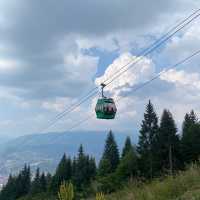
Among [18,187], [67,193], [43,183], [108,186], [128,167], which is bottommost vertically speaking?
[18,187]

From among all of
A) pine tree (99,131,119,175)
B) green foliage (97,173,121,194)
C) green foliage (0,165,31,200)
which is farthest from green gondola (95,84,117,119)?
green foliage (0,165,31,200)

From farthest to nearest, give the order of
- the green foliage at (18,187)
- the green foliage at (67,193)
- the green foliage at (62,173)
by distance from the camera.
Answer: the green foliage at (18,187) → the green foliage at (62,173) → the green foliage at (67,193)

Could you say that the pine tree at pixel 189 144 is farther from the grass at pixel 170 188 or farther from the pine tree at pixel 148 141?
the grass at pixel 170 188

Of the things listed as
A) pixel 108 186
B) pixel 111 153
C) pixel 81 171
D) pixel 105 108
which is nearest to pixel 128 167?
pixel 111 153

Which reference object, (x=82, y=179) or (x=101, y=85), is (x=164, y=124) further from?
(x=101, y=85)

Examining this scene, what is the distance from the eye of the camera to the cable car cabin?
86.8 ft

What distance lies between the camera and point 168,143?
212 ft

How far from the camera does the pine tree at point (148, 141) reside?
211 ft

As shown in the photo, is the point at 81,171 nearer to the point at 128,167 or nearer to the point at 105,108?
the point at 128,167

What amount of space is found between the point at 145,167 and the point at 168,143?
18.1 feet

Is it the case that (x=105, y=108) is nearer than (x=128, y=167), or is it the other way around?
(x=105, y=108)

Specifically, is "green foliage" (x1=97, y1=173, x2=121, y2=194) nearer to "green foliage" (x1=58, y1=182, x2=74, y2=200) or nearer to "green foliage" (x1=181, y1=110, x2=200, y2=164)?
"green foliage" (x1=58, y1=182, x2=74, y2=200)

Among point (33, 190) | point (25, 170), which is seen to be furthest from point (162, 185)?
point (25, 170)

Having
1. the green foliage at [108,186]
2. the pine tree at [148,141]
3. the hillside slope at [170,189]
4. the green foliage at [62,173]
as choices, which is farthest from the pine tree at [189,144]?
the hillside slope at [170,189]
